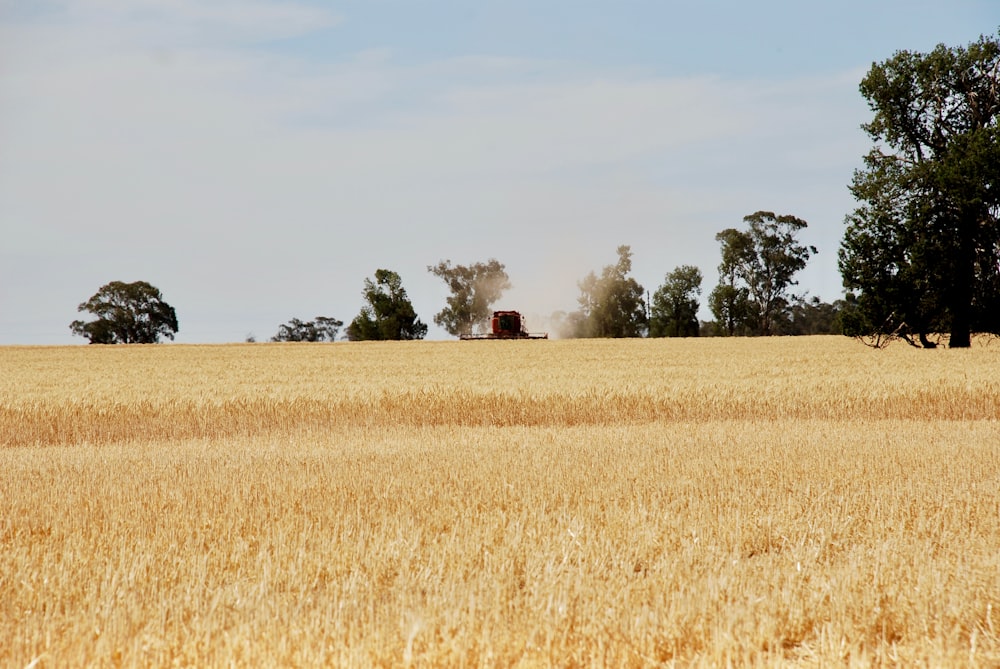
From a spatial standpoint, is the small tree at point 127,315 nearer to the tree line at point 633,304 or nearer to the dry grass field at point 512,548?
the tree line at point 633,304

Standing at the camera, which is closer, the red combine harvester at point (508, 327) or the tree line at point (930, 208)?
the tree line at point (930, 208)

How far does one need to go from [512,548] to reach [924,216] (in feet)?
107

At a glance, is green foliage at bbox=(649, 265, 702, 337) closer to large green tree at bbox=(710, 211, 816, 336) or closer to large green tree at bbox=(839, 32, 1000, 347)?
large green tree at bbox=(710, 211, 816, 336)

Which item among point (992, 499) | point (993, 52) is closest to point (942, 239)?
point (993, 52)

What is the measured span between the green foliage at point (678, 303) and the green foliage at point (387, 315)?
2340 centimetres

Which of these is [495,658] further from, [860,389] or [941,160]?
[941,160]

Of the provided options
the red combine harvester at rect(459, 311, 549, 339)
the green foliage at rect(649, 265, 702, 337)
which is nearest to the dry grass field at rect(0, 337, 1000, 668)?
the red combine harvester at rect(459, 311, 549, 339)

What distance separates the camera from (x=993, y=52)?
34.5m

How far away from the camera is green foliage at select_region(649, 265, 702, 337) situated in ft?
276

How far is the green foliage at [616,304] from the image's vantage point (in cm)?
8512

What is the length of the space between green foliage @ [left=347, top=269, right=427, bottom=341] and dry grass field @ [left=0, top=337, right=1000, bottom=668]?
66683 mm

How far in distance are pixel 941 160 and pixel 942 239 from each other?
3.14 m

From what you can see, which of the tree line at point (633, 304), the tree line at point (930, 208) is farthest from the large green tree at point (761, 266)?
the tree line at point (930, 208)

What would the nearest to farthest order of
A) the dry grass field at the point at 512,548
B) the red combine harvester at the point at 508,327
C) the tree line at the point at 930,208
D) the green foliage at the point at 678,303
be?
the dry grass field at the point at 512,548 → the tree line at the point at 930,208 → the red combine harvester at the point at 508,327 → the green foliage at the point at 678,303
